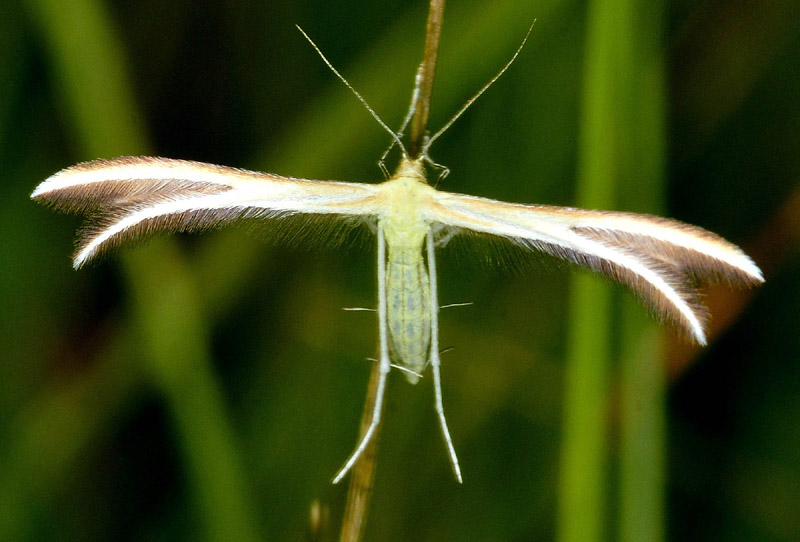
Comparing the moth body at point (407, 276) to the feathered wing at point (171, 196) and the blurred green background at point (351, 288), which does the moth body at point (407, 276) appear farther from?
the blurred green background at point (351, 288)

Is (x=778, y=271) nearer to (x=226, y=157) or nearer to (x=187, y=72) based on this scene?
(x=226, y=157)

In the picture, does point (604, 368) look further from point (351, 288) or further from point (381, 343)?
point (351, 288)

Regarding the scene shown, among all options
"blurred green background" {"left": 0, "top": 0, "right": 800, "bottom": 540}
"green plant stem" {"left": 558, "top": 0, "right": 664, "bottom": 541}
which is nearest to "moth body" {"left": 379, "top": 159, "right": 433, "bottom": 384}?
"green plant stem" {"left": 558, "top": 0, "right": 664, "bottom": 541}

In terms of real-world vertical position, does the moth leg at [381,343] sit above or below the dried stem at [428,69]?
below

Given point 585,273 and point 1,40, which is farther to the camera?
point 1,40

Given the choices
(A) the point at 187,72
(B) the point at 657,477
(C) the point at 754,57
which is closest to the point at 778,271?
(C) the point at 754,57

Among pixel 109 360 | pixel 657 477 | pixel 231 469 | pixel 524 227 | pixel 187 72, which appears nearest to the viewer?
pixel 524 227

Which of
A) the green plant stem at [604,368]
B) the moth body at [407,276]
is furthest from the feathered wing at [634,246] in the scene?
the green plant stem at [604,368]

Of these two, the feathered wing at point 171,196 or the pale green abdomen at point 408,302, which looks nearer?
the feathered wing at point 171,196
